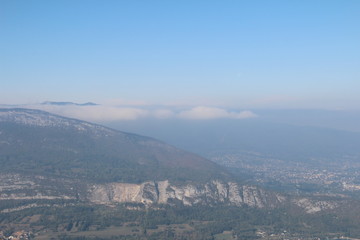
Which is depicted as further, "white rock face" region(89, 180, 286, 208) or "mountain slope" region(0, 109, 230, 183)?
"mountain slope" region(0, 109, 230, 183)

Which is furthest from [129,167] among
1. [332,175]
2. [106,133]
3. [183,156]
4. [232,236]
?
[332,175]

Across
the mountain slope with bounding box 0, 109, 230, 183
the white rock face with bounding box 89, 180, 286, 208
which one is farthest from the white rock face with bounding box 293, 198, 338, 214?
the mountain slope with bounding box 0, 109, 230, 183

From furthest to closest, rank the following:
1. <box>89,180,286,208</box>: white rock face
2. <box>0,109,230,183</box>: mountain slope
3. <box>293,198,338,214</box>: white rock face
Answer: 1. <box>0,109,230,183</box>: mountain slope
2. <box>89,180,286,208</box>: white rock face
3. <box>293,198,338,214</box>: white rock face

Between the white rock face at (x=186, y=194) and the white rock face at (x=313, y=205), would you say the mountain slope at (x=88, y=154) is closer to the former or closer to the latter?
the white rock face at (x=186, y=194)

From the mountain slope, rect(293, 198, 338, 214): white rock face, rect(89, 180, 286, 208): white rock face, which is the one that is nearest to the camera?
rect(293, 198, 338, 214): white rock face

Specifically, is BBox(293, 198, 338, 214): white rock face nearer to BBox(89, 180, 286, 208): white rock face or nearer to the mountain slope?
BBox(89, 180, 286, 208): white rock face

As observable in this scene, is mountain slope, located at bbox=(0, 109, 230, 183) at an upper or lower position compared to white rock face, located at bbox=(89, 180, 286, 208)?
upper

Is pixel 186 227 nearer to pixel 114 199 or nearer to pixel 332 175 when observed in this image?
pixel 114 199

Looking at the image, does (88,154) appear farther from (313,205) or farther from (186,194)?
(313,205)
